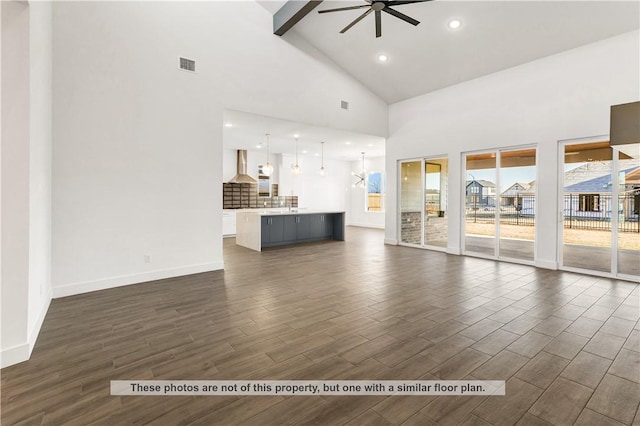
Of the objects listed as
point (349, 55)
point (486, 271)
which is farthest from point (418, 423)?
point (349, 55)

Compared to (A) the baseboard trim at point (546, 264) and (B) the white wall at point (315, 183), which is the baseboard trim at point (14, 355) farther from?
(B) the white wall at point (315, 183)

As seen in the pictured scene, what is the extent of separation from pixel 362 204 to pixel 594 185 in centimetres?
812

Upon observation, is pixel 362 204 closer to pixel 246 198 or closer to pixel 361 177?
pixel 361 177

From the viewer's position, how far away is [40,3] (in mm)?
2908

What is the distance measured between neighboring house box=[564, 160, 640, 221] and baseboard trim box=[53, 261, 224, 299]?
6.17m

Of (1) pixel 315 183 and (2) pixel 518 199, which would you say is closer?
(2) pixel 518 199

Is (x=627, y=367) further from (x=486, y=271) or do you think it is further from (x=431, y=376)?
(x=486, y=271)

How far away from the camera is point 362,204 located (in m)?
12.6

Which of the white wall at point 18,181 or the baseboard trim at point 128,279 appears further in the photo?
the baseboard trim at point 128,279

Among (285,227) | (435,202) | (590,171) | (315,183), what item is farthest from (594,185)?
(315,183)

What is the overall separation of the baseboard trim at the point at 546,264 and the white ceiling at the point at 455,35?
11.9 feet

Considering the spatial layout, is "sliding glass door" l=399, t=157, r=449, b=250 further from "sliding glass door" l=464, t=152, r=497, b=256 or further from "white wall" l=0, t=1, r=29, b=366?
"white wall" l=0, t=1, r=29, b=366

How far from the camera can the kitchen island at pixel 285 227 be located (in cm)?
737

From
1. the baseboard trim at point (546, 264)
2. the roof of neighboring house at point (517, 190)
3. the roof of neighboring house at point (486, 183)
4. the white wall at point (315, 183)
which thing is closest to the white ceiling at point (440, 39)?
the roof of neighboring house at point (486, 183)
